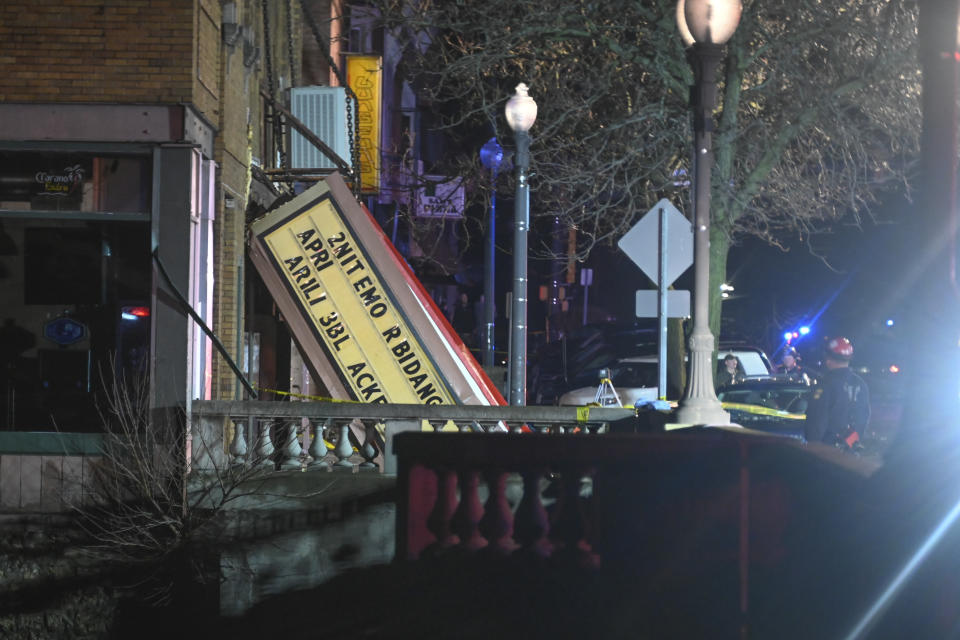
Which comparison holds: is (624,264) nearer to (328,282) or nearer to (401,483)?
(328,282)

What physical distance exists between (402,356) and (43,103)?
4502 millimetres

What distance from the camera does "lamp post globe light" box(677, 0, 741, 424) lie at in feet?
33.9

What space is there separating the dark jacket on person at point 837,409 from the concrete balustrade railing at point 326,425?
170 cm

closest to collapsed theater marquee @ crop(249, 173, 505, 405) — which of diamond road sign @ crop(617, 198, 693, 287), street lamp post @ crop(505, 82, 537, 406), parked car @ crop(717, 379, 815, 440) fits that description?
street lamp post @ crop(505, 82, 537, 406)

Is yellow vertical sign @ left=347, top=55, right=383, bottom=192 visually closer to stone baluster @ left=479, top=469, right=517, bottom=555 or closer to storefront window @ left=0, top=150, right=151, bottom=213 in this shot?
storefront window @ left=0, top=150, right=151, bottom=213

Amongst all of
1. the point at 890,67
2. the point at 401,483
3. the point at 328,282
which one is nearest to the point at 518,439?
the point at 401,483

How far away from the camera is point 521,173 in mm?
14812

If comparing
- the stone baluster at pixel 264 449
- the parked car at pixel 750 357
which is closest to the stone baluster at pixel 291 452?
the stone baluster at pixel 264 449

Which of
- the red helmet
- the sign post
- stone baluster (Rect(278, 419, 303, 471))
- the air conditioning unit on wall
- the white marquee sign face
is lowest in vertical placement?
stone baluster (Rect(278, 419, 303, 471))

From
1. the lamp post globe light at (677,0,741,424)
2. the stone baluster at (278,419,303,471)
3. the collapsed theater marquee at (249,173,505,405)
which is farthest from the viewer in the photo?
the collapsed theater marquee at (249,173,505,405)

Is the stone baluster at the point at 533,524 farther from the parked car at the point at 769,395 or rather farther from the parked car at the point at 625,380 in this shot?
the parked car at the point at 625,380

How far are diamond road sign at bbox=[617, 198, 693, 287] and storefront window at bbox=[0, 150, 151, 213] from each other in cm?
460

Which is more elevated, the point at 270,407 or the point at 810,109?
the point at 810,109

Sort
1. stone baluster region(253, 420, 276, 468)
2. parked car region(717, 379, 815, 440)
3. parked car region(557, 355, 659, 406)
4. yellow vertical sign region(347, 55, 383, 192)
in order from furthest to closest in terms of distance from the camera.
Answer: yellow vertical sign region(347, 55, 383, 192)
parked car region(557, 355, 659, 406)
parked car region(717, 379, 815, 440)
stone baluster region(253, 420, 276, 468)
